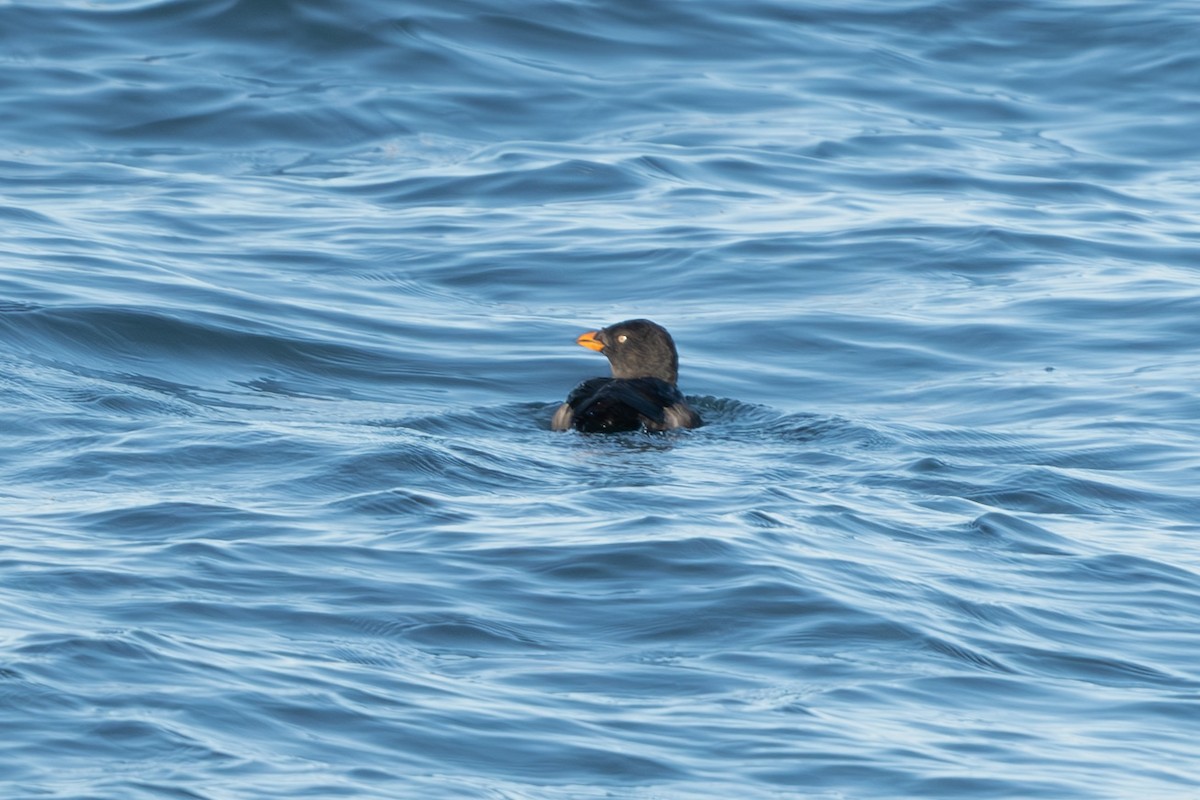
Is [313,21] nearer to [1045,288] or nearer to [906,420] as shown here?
[1045,288]

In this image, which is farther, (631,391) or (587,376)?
(587,376)

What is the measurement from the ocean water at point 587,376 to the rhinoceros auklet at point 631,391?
135 millimetres

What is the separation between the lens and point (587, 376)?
11023mm

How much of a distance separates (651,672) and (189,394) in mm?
4519

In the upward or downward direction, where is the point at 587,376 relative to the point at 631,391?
downward

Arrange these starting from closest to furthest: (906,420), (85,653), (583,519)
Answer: (85,653), (583,519), (906,420)

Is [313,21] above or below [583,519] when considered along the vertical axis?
above

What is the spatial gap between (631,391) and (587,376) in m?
1.86

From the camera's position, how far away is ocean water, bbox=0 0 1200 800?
5238 millimetres

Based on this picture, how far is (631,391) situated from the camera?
918cm

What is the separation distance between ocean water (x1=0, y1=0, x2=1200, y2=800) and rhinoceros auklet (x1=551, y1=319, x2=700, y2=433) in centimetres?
14

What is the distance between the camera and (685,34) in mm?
19281

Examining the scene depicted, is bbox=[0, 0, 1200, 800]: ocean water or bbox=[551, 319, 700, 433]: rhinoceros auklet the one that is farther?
bbox=[551, 319, 700, 433]: rhinoceros auklet

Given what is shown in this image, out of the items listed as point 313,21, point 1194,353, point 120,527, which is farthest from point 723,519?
point 313,21
